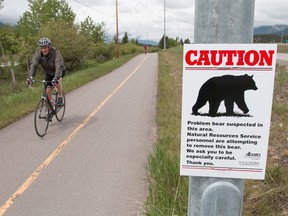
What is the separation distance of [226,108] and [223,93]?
0.07 m

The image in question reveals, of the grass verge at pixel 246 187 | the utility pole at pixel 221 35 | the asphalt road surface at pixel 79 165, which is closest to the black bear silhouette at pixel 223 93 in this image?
the utility pole at pixel 221 35

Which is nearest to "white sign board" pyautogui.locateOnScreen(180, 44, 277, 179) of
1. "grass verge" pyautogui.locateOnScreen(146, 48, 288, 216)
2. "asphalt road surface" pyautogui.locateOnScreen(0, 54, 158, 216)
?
"grass verge" pyautogui.locateOnScreen(146, 48, 288, 216)

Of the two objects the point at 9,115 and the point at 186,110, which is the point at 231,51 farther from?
the point at 9,115

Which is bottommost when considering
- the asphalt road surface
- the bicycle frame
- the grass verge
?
the asphalt road surface

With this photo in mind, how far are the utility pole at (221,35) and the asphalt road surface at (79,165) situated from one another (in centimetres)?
225

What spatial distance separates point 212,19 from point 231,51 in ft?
0.55

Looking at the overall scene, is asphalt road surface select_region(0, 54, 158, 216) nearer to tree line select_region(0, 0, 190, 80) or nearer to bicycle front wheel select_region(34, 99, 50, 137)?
bicycle front wheel select_region(34, 99, 50, 137)

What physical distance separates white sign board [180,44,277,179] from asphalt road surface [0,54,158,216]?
7.55 ft

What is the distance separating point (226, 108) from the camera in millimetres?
1424

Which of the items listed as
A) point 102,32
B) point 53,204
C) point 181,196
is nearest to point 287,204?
point 181,196

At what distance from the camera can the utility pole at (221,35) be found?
1273 mm

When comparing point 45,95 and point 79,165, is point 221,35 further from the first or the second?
point 45,95

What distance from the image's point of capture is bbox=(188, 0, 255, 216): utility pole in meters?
1.27

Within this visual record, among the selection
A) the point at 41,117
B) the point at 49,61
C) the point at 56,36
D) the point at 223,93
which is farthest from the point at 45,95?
the point at 56,36
